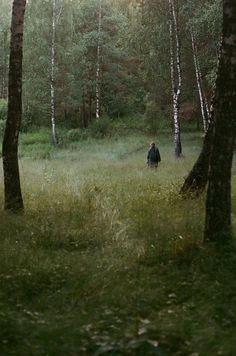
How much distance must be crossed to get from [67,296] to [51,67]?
97.3 feet

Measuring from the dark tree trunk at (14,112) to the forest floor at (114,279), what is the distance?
46 cm

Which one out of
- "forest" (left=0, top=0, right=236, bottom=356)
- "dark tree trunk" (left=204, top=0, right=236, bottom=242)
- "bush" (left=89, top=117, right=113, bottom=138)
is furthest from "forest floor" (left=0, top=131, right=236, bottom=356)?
"bush" (left=89, top=117, right=113, bottom=138)

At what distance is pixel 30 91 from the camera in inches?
1432

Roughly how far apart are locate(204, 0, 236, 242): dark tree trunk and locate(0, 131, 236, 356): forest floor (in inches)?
16.2

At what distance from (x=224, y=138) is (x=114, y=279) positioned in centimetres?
262

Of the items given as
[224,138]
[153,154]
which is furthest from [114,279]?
[153,154]

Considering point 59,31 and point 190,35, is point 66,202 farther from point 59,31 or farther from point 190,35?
point 59,31

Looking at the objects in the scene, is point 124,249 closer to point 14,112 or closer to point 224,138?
point 224,138

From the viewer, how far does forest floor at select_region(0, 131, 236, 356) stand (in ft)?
16.6

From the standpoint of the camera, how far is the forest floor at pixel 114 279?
5055 millimetres

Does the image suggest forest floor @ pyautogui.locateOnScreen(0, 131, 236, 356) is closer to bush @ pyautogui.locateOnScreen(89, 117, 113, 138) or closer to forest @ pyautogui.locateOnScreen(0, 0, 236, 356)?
Result: forest @ pyautogui.locateOnScreen(0, 0, 236, 356)

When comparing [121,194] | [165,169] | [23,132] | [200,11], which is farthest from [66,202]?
[23,132]

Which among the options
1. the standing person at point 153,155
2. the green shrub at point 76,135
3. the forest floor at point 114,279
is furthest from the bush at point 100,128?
the forest floor at point 114,279

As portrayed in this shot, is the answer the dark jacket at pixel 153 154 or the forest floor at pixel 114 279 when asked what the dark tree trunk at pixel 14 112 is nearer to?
the forest floor at pixel 114 279
